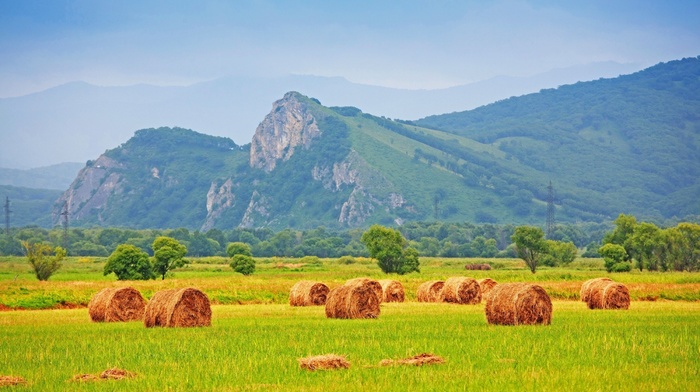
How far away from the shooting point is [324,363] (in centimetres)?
2152

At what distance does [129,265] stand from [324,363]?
55.7 m

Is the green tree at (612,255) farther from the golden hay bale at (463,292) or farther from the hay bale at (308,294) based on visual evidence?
the hay bale at (308,294)

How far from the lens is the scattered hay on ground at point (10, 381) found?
19500 millimetres

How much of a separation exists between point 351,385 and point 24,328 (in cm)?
1765

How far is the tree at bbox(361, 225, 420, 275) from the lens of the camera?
302 ft

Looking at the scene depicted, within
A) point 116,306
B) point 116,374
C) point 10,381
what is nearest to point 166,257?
point 116,306

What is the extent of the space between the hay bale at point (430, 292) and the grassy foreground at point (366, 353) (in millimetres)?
15954

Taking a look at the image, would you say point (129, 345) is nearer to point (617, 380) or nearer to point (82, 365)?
point (82, 365)

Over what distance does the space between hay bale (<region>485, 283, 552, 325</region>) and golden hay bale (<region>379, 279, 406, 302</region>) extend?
1949cm

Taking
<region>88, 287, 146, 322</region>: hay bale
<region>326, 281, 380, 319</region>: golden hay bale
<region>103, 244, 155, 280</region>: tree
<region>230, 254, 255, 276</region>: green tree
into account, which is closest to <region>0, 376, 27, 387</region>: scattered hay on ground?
<region>88, 287, 146, 322</region>: hay bale

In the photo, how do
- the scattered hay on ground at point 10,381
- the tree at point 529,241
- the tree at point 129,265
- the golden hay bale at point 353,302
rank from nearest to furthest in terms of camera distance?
the scattered hay on ground at point 10,381 < the golden hay bale at point 353,302 < the tree at point 129,265 < the tree at point 529,241

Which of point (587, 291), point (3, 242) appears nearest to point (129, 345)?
point (587, 291)

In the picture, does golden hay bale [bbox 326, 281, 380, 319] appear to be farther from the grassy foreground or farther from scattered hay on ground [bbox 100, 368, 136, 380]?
scattered hay on ground [bbox 100, 368, 136, 380]

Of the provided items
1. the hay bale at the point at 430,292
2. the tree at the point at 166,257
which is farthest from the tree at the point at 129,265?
the hay bale at the point at 430,292
